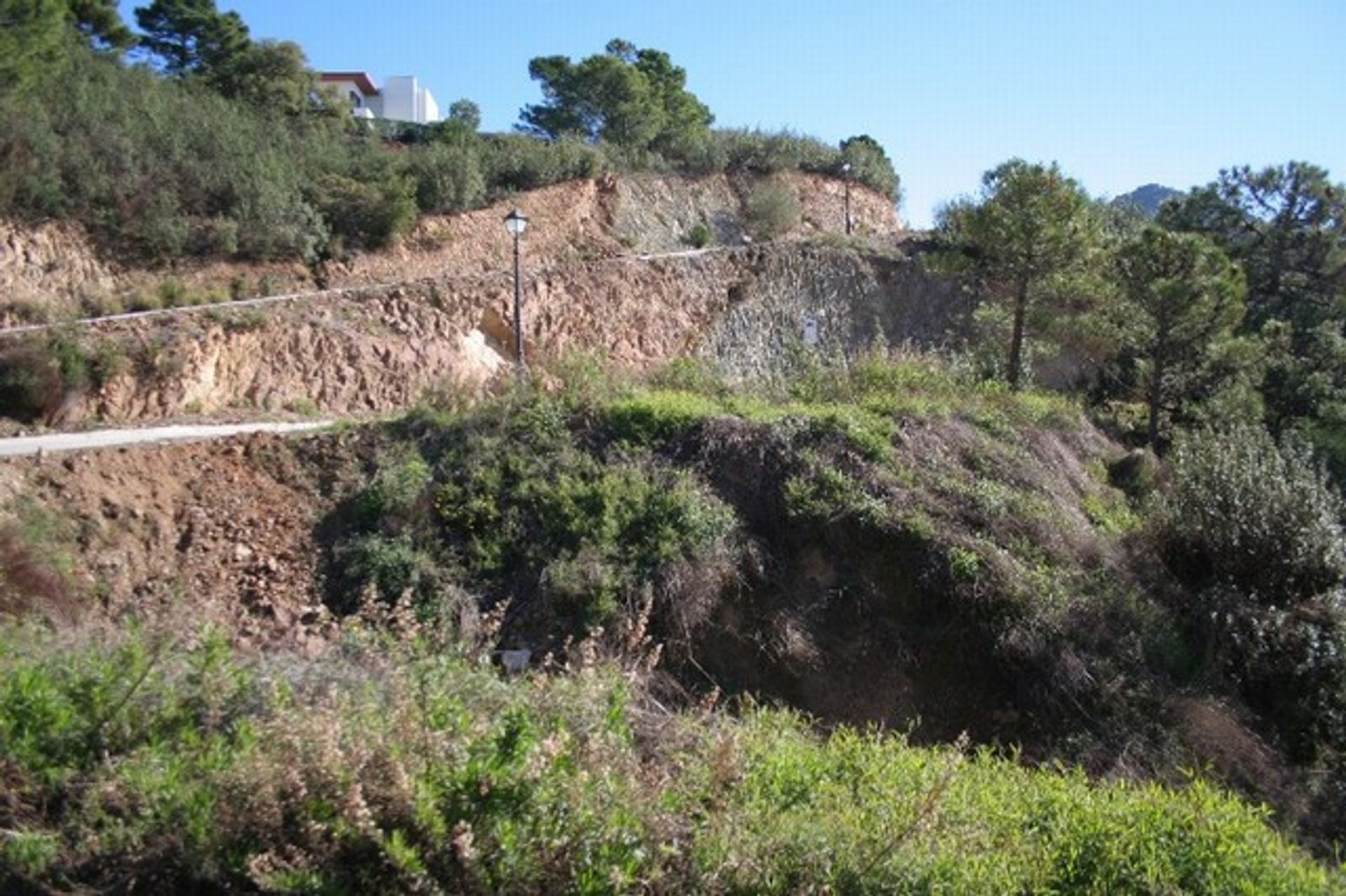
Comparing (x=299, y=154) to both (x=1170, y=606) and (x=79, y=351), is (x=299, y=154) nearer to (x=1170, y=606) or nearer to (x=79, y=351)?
(x=79, y=351)

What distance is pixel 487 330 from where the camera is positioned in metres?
22.4

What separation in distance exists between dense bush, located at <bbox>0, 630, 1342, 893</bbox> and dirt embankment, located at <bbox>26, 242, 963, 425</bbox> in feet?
35.8

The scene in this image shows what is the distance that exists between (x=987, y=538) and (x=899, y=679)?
6.33 ft

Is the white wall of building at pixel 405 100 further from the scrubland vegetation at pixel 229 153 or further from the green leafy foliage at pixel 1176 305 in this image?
the green leafy foliage at pixel 1176 305

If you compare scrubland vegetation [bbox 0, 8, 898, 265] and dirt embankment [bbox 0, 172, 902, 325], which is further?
scrubland vegetation [bbox 0, 8, 898, 265]

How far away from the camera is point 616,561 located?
36.4 feet

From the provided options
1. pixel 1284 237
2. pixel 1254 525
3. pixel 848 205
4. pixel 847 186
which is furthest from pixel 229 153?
pixel 1284 237

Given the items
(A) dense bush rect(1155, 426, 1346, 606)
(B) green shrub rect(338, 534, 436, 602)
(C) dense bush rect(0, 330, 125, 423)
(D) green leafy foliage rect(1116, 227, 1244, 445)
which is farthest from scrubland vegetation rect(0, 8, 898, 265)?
(A) dense bush rect(1155, 426, 1346, 606)

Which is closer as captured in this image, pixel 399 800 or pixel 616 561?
pixel 399 800

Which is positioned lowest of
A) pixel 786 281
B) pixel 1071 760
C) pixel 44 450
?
pixel 1071 760

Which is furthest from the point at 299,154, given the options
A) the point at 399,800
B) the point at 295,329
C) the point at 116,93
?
the point at 399,800

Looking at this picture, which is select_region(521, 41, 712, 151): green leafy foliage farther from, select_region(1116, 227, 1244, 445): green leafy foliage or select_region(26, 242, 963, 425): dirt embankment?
select_region(1116, 227, 1244, 445): green leafy foliage

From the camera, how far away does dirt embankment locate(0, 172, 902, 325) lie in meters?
17.0

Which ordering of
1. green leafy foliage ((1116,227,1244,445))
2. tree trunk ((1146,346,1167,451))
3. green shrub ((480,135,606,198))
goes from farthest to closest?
green shrub ((480,135,606,198)) < tree trunk ((1146,346,1167,451)) < green leafy foliage ((1116,227,1244,445))
